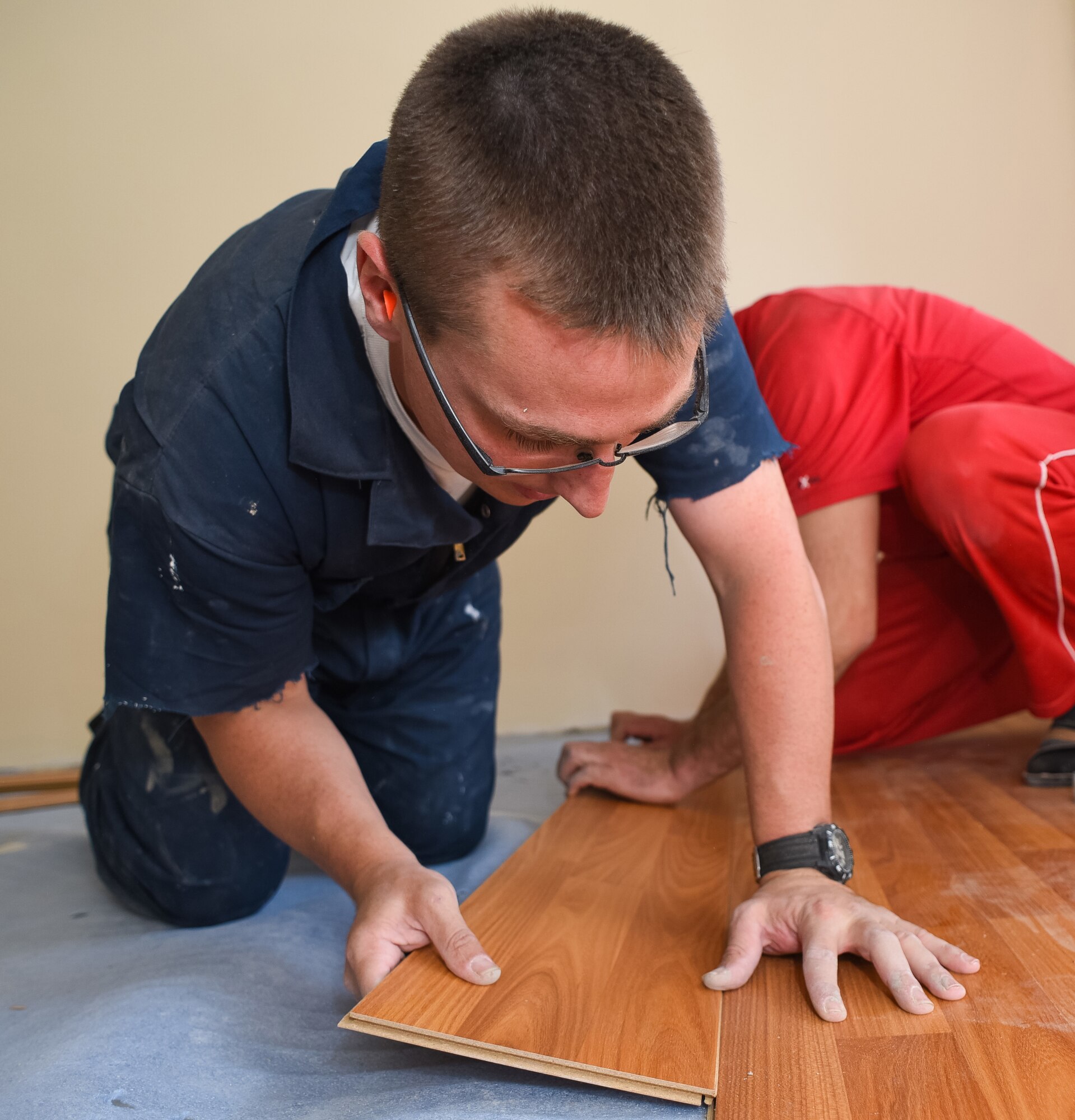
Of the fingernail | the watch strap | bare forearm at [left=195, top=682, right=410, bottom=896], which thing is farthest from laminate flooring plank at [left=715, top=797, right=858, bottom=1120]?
bare forearm at [left=195, top=682, right=410, bottom=896]

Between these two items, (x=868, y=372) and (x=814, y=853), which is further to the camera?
(x=868, y=372)

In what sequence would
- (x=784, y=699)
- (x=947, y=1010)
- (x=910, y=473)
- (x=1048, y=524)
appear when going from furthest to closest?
1. (x=910, y=473)
2. (x=1048, y=524)
3. (x=784, y=699)
4. (x=947, y=1010)

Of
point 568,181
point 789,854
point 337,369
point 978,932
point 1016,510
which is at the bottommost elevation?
point 978,932

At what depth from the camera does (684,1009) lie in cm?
105

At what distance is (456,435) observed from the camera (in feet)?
3.50

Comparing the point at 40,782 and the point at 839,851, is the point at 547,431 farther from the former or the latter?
the point at 40,782

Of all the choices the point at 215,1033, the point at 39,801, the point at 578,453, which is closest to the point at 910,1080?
the point at 578,453

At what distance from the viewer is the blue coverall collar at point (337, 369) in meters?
1.20

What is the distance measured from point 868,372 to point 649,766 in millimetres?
841

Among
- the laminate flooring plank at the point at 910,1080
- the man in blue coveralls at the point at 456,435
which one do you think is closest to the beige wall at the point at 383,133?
the man in blue coveralls at the point at 456,435

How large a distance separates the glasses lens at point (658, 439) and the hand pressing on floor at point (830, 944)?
53cm

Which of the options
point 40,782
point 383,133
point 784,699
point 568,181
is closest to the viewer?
point 568,181

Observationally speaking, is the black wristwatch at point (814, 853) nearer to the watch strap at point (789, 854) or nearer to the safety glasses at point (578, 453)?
the watch strap at point (789, 854)

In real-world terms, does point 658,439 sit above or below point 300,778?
above
